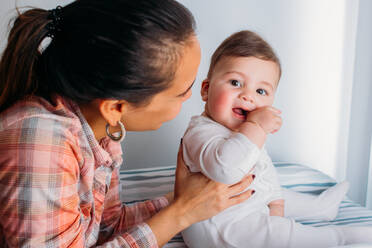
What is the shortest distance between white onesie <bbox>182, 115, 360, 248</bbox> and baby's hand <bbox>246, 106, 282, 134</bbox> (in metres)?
0.07

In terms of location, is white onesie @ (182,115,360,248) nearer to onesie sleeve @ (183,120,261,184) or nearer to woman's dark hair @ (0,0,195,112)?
onesie sleeve @ (183,120,261,184)

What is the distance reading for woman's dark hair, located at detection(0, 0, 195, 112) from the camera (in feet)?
2.25

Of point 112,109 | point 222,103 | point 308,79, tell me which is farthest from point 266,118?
point 308,79

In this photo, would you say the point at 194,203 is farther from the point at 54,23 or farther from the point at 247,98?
the point at 54,23

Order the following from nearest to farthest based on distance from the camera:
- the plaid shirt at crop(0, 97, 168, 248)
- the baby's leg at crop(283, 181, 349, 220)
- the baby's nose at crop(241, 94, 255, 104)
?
the plaid shirt at crop(0, 97, 168, 248) → the baby's nose at crop(241, 94, 255, 104) → the baby's leg at crop(283, 181, 349, 220)

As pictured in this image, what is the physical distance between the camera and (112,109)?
790 millimetres

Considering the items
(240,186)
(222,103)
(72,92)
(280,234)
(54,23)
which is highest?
(54,23)

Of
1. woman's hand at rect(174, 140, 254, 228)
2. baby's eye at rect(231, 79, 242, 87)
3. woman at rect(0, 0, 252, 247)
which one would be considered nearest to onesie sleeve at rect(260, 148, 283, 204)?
woman's hand at rect(174, 140, 254, 228)

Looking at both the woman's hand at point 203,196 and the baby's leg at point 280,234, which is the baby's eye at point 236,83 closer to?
the woman's hand at point 203,196

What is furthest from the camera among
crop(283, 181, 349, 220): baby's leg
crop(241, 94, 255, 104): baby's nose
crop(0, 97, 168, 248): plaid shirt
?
crop(283, 181, 349, 220): baby's leg

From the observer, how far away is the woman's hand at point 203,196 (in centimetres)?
96

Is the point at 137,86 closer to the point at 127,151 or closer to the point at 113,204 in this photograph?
the point at 113,204

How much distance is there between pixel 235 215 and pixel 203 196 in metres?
0.11

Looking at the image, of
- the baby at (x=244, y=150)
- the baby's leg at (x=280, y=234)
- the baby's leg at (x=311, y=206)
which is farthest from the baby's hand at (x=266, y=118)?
the baby's leg at (x=311, y=206)
